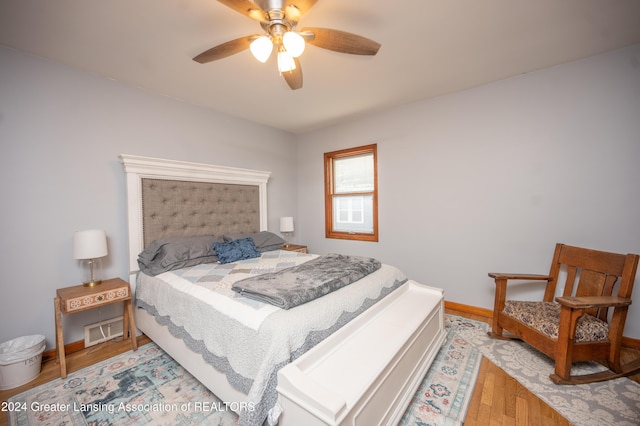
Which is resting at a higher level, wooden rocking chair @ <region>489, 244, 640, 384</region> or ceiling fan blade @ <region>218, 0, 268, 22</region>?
ceiling fan blade @ <region>218, 0, 268, 22</region>

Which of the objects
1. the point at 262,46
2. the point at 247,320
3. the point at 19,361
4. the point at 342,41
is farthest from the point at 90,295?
the point at 342,41

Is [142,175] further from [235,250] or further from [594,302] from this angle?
[594,302]

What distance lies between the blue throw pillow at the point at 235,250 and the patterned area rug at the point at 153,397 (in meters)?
0.96

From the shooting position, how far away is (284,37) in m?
1.36

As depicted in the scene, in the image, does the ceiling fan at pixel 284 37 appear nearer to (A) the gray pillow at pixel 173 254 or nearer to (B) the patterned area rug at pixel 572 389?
(A) the gray pillow at pixel 173 254

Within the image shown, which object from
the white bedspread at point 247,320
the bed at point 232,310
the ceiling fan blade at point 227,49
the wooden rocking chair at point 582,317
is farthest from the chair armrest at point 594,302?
the ceiling fan blade at point 227,49

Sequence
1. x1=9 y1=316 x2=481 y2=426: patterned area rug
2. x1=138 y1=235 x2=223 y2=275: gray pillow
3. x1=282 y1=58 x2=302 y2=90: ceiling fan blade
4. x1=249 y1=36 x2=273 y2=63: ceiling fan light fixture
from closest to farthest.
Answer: x1=249 y1=36 x2=273 y2=63: ceiling fan light fixture → x1=9 y1=316 x2=481 y2=426: patterned area rug → x1=282 y1=58 x2=302 y2=90: ceiling fan blade → x1=138 y1=235 x2=223 y2=275: gray pillow

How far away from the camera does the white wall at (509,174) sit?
86.0 inches

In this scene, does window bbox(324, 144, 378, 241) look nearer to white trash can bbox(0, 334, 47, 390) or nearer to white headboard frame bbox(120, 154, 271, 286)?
white headboard frame bbox(120, 154, 271, 286)

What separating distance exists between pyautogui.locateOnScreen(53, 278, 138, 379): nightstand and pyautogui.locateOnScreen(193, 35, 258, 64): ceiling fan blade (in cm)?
196

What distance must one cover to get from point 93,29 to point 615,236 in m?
4.41

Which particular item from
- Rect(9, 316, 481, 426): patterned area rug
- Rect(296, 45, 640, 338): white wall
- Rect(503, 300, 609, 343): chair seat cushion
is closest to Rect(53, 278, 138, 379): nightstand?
Rect(9, 316, 481, 426): patterned area rug

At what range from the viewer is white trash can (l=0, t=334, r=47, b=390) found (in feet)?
5.94

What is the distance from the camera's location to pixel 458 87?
2.78 metres
